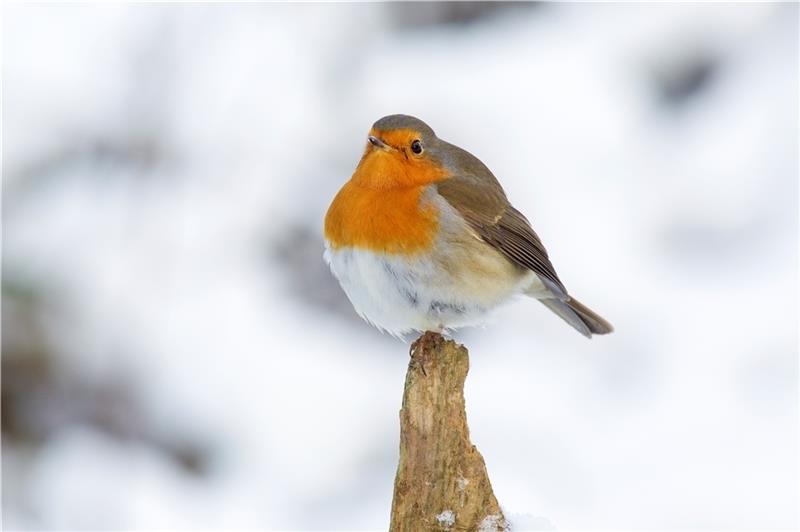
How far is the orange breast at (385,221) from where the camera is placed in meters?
3.77

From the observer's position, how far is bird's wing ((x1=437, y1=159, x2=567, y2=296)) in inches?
159

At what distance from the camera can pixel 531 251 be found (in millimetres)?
4234

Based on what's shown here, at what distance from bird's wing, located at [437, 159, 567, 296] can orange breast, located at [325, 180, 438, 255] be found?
0.55 feet

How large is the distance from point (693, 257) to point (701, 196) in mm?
490

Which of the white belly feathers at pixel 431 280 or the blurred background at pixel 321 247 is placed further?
the blurred background at pixel 321 247

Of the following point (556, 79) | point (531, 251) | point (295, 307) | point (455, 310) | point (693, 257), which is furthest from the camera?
point (556, 79)

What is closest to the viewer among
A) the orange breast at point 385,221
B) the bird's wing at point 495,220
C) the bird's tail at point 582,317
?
the orange breast at point 385,221

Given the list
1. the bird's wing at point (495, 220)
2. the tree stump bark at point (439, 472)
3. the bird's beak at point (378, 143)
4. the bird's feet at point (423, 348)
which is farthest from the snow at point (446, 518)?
the bird's beak at point (378, 143)

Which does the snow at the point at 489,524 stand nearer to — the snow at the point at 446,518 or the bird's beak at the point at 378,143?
the snow at the point at 446,518

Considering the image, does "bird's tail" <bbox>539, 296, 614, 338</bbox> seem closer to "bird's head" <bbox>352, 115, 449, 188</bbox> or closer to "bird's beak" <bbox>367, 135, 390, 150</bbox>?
"bird's head" <bbox>352, 115, 449, 188</bbox>

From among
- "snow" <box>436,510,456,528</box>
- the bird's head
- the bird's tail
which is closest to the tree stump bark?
"snow" <box>436,510,456,528</box>

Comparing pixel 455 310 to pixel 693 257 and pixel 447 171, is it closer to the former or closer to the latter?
pixel 447 171

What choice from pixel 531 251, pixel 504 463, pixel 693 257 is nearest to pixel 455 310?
pixel 531 251

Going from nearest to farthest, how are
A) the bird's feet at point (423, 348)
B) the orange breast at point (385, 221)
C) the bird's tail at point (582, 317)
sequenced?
1. the bird's feet at point (423, 348)
2. the orange breast at point (385, 221)
3. the bird's tail at point (582, 317)
